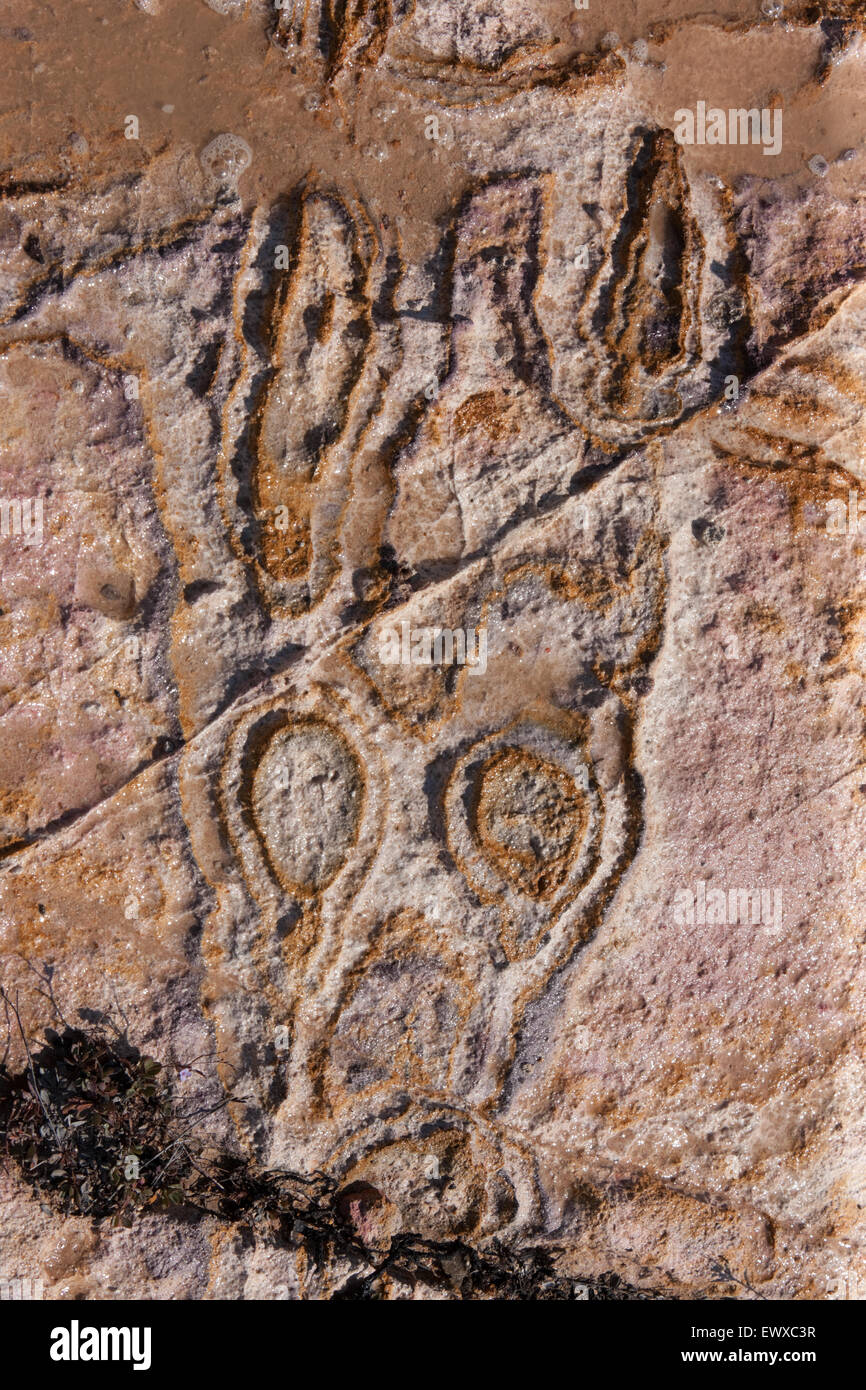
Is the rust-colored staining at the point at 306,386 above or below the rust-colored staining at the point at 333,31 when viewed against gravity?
below

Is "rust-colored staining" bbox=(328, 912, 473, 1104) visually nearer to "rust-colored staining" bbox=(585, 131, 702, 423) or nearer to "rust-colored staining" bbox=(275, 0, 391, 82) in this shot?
"rust-colored staining" bbox=(585, 131, 702, 423)

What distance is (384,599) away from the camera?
20.8 ft

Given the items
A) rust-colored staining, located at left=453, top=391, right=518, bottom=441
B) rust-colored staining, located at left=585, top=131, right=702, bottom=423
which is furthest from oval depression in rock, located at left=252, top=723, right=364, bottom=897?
rust-colored staining, located at left=585, top=131, right=702, bottom=423

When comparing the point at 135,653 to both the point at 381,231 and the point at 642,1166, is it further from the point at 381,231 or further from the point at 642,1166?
the point at 642,1166

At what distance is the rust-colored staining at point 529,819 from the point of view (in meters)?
6.36

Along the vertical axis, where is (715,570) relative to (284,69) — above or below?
below

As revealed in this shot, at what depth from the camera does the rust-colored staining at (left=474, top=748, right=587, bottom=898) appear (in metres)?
6.36

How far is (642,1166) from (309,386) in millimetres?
5924

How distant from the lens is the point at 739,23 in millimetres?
6637

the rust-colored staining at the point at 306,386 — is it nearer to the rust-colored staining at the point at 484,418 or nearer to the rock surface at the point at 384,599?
the rock surface at the point at 384,599

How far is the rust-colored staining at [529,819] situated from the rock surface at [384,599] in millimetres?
28

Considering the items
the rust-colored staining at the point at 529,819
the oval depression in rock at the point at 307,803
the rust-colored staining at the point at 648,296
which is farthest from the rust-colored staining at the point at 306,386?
the rust-colored staining at the point at 529,819

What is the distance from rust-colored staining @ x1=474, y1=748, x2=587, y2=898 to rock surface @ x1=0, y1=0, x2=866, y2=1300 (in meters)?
0.03

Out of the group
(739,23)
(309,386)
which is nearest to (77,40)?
Result: (309,386)
